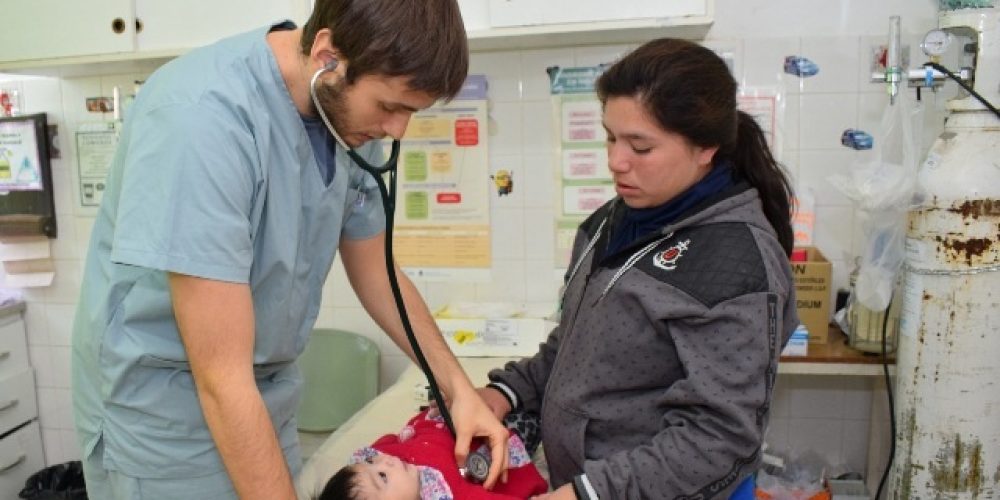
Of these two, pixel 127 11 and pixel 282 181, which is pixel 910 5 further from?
pixel 127 11

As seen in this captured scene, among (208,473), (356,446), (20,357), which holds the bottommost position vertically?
(20,357)

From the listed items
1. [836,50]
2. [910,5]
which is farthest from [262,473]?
[910,5]

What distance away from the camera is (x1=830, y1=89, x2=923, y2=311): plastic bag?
173 cm

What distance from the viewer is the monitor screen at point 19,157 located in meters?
2.62

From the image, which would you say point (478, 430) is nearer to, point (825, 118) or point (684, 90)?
point (684, 90)

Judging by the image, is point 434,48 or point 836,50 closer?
point 434,48

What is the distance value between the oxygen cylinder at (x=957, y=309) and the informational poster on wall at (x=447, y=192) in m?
1.22

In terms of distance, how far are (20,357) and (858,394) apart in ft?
9.58

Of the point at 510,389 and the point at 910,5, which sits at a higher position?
the point at 910,5

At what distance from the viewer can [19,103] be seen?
265cm

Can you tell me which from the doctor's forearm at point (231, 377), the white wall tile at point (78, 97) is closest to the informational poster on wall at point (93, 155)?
the white wall tile at point (78, 97)

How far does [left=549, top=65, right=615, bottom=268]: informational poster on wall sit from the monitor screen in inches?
72.1

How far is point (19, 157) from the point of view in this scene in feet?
8.70

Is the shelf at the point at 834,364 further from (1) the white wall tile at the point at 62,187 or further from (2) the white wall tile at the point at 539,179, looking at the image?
(1) the white wall tile at the point at 62,187
